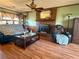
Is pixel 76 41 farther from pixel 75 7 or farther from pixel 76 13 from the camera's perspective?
pixel 75 7

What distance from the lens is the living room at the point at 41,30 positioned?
9.01ft

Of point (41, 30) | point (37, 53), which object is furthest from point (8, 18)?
point (37, 53)

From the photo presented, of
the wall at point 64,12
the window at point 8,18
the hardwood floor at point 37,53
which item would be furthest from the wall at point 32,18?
the hardwood floor at point 37,53

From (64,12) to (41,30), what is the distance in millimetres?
2416

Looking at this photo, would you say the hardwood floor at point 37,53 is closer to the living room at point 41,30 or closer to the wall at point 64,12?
the living room at point 41,30

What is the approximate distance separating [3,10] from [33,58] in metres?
5.43

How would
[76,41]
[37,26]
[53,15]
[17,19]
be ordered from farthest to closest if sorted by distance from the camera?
[17,19] → [37,26] → [53,15] → [76,41]

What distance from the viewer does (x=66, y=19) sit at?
16.2 feet

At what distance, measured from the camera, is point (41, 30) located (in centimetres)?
620

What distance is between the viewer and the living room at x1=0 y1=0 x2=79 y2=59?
275 centimetres

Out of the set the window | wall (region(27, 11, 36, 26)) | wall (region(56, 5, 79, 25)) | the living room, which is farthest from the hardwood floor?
wall (region(27, 11, 36, 26))

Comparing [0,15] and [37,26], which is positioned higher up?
[0,15]

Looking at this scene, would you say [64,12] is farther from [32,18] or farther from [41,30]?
[32,18]

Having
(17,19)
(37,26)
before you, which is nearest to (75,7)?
(37,26)
